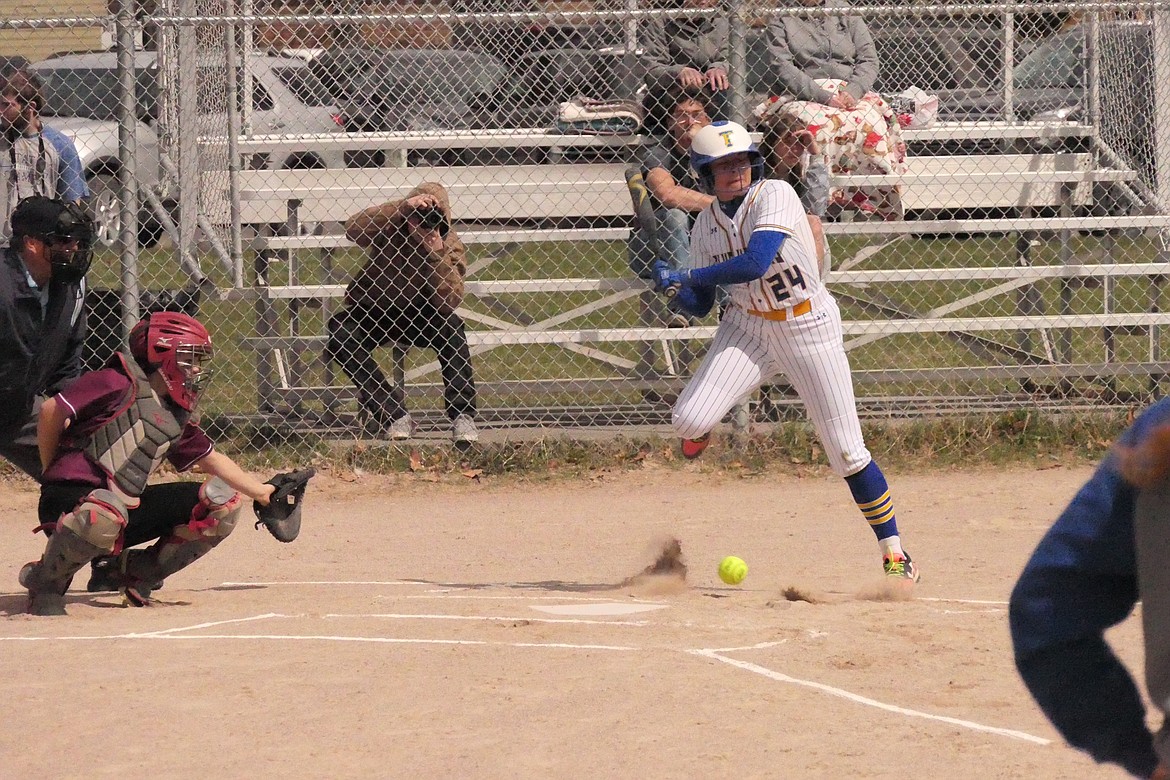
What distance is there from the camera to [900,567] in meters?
5.69

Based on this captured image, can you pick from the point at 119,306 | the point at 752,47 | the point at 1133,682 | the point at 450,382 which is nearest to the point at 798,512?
the point at 450,382

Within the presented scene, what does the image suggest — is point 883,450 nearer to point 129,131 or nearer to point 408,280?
point 408,280

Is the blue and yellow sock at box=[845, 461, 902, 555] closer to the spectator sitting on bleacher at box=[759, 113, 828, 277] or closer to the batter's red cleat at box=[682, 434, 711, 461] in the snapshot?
the batter's red cleat at box=[682, 434, 711, 461]

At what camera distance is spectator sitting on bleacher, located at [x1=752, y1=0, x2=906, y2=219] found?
8406mm

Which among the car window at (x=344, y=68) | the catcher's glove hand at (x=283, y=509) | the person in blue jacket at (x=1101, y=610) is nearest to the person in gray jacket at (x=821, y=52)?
the car window at (x=344, y=68)

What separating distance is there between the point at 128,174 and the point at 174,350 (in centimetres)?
276

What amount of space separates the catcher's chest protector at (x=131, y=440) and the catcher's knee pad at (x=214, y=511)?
25cm

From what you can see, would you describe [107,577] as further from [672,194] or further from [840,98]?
[840,98]

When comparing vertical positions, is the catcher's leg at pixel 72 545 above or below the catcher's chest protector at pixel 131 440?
below

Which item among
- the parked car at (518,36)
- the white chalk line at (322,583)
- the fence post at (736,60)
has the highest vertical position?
the parked car at (518,36)

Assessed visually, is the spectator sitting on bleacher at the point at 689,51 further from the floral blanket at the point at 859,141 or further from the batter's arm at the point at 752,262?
the batter's arm at the point at 752,262

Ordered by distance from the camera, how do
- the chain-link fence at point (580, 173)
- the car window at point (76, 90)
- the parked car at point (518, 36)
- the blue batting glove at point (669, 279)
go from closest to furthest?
the blue batting glove at point (669, 279) < the chain-link fence at point (580, 173) < the parked car at point (518, 36) < the car window at point (76, 90)

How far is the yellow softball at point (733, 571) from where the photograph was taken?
5.88m

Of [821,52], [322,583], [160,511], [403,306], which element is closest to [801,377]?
[322,583]
